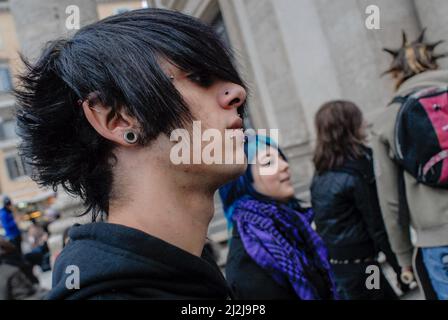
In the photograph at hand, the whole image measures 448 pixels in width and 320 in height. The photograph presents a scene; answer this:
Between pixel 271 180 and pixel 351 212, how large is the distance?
32.3 inches

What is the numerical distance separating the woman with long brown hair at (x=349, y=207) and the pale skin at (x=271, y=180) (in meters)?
0.58

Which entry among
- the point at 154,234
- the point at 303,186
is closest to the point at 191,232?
the point at 154,234

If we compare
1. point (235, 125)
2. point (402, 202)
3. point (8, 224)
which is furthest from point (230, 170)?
point (8, 224)

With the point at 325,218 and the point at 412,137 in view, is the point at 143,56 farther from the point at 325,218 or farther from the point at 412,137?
the point at 325,218

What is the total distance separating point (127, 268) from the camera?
0.70 m

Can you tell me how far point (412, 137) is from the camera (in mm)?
1697

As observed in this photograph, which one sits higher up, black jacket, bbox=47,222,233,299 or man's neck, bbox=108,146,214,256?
man's neck, bbox=108,146,214,256

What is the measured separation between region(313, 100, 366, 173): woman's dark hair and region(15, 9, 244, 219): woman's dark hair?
1.70 metres

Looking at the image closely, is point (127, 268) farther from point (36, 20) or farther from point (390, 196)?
point (36, 20)

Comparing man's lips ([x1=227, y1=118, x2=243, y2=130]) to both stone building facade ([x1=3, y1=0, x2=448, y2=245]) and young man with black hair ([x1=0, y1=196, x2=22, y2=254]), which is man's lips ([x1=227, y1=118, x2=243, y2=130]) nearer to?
stone building facade ([x1=3, y1=0, x2=448, y2=245])

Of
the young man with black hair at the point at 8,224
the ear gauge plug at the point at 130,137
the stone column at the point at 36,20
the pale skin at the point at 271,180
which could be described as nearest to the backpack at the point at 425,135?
the pale skin at the point at 271,180

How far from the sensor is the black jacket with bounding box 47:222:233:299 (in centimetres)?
68

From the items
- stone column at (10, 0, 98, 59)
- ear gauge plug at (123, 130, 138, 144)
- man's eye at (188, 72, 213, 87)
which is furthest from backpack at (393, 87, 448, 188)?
stone column at (10, 0, 98, 59)
